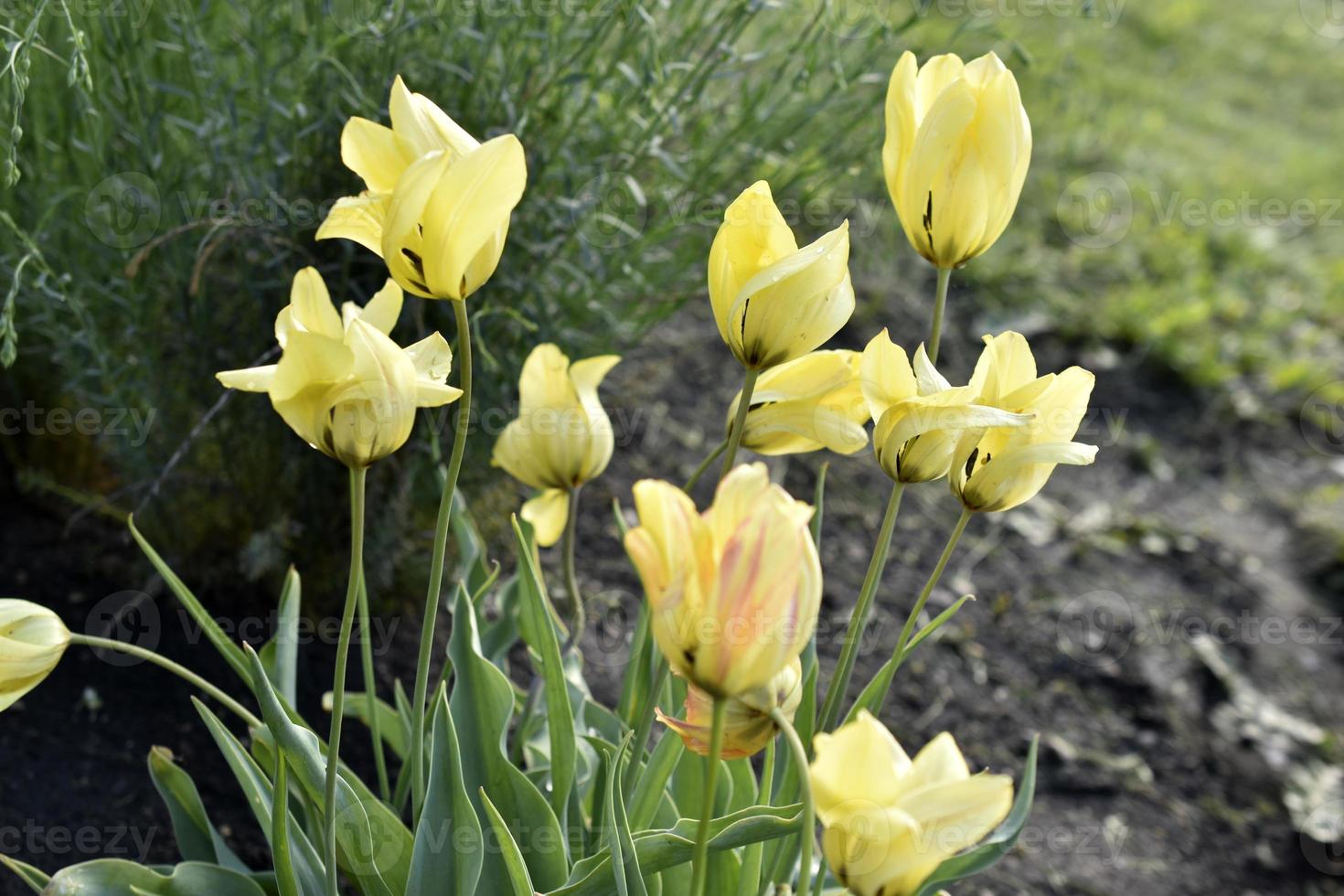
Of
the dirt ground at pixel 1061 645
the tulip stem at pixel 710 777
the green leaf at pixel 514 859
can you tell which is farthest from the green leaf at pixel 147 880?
the tulip stem at pixel 710 777

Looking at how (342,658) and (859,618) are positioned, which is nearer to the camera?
(342,658)

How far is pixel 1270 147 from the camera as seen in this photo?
4.79m

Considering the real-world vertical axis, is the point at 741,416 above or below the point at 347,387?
below

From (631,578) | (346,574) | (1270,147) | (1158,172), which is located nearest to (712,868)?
(346,574)

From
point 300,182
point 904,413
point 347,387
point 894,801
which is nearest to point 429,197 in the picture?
point 347,387

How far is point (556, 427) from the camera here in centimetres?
136

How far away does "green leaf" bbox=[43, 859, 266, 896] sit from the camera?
1.13m

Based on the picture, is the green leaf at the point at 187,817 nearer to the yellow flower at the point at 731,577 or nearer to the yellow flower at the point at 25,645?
the yellow flower at the point at 25,645

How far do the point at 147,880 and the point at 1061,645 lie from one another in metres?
1.82

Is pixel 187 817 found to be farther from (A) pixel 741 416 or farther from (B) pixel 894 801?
(B) pixel 894 801

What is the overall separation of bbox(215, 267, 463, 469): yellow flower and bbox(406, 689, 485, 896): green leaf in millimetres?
328

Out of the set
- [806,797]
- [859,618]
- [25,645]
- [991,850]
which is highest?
[25,645]

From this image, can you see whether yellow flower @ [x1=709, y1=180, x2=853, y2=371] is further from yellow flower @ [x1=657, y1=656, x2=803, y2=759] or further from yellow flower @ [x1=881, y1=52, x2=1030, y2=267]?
yellow flower @ [x1=657, y1=656, x2=803, y2=759]

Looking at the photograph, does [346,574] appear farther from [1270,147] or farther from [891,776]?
[1270,147]
